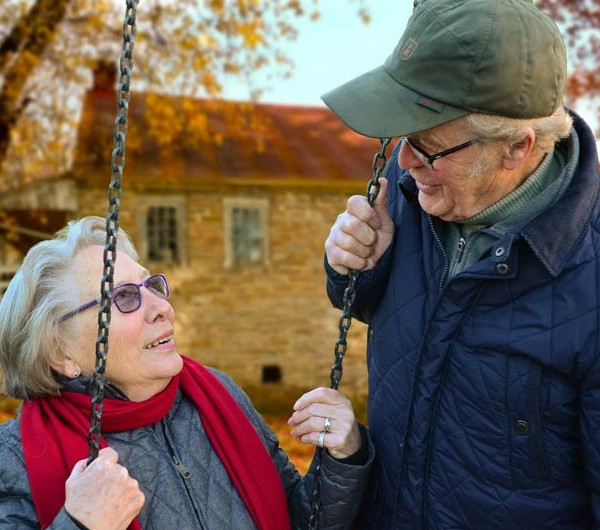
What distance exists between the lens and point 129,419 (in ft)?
6.49

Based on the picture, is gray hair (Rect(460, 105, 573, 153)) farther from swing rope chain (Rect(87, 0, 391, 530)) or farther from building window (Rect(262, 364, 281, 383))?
building window (Rect(262, 364, 281, 383))

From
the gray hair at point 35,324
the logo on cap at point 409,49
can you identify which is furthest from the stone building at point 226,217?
the logo on cap at point 409,49

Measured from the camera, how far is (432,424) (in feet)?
5.96

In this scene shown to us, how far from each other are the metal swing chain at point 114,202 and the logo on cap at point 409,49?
672 millimetres

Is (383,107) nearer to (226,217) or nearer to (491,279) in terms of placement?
(491,279)

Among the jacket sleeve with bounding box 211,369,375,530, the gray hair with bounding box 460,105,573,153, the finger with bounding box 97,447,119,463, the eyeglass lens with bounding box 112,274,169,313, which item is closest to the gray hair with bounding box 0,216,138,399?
the eyeglass lens with bounding box 112,274,169,313

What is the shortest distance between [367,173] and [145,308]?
38.4ft

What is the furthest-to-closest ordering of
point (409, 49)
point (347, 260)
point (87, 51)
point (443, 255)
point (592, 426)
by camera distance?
point (87, 51) < point (347, 260) < point (443, 255) < point (409, 49) < point (592, 426)

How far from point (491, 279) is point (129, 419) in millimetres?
1072

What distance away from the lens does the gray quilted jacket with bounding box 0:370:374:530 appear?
6.03 feet

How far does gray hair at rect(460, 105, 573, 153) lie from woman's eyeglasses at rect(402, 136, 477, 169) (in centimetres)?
3

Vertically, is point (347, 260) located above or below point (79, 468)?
above

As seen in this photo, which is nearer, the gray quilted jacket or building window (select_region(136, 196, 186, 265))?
the gray quilted jacket

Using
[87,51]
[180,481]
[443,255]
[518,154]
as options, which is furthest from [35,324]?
[87,51]
